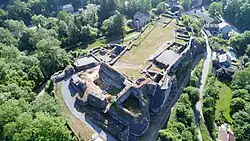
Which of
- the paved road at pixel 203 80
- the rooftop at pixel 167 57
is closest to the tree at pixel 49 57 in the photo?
the rooftop at pixel 167 57

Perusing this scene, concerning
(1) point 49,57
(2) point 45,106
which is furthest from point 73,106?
(1) point 49,57

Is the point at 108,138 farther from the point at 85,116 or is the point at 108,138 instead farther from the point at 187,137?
the point at 187,137

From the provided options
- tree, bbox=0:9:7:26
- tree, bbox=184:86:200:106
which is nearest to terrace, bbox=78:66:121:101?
tree, bbox=184:86:200:106

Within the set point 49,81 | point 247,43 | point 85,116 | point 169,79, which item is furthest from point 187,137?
point 247,43

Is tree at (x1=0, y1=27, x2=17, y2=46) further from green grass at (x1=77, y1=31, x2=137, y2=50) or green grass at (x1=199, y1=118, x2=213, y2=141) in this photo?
green grass at (x1=199, y1=118, x2=213, y2=141)

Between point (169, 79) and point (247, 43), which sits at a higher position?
point (169, 79)

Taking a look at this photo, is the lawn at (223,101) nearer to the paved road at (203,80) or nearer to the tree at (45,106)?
the paved road at (203,80)
